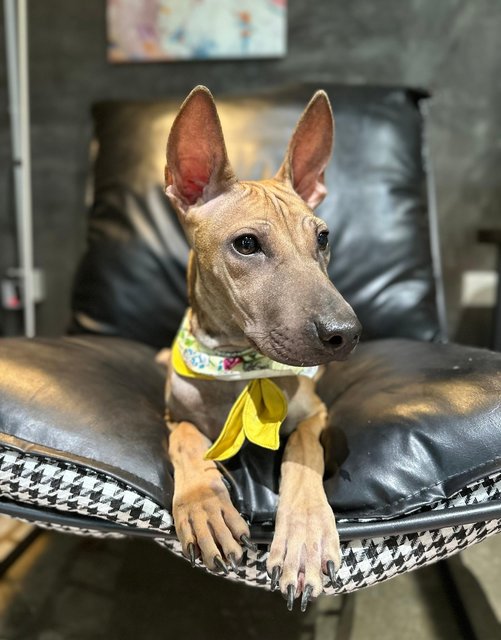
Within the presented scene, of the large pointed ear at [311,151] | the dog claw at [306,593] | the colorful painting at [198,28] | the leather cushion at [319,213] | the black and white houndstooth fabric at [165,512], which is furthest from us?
the colorful painting at [198,28]

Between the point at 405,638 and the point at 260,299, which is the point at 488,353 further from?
the point at 405,638

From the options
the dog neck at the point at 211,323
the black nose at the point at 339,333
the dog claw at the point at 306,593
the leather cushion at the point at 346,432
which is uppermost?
the black nose at the point at 339,333

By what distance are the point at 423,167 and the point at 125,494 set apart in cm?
139

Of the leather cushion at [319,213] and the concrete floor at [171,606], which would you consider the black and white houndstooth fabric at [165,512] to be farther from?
the leather cushion at [319,213]

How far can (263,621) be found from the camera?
48.4 inches

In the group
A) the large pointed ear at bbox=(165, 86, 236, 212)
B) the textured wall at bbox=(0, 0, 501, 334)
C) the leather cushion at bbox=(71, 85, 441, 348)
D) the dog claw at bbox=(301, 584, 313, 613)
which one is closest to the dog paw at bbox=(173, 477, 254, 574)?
the dog claw at bbox=(301, 584, 313, 613)

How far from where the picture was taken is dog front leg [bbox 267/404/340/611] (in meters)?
0.78

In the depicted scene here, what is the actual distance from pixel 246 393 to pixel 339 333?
254 millimetres

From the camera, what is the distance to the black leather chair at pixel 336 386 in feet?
2.89

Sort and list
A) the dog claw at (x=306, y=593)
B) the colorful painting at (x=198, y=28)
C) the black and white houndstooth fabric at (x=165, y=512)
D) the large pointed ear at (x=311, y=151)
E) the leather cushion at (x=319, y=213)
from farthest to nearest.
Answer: the colorful painting at (x=198, y=28) < the leather cushion at (x=319, y=213) < the large pointed ear at (x=311, y=151) < the black and white houndstooth fabric at (x=165, y=512) < the dog claw at (x=306, y=593)

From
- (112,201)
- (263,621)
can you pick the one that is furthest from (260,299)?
(112,201)

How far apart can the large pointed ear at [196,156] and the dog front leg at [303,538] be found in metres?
0.56

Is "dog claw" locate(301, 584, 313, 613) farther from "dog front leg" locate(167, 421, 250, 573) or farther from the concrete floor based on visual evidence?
the concrete floor

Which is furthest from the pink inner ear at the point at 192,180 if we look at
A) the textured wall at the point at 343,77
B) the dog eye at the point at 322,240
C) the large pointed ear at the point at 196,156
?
the textured wall at the point at 343,77
